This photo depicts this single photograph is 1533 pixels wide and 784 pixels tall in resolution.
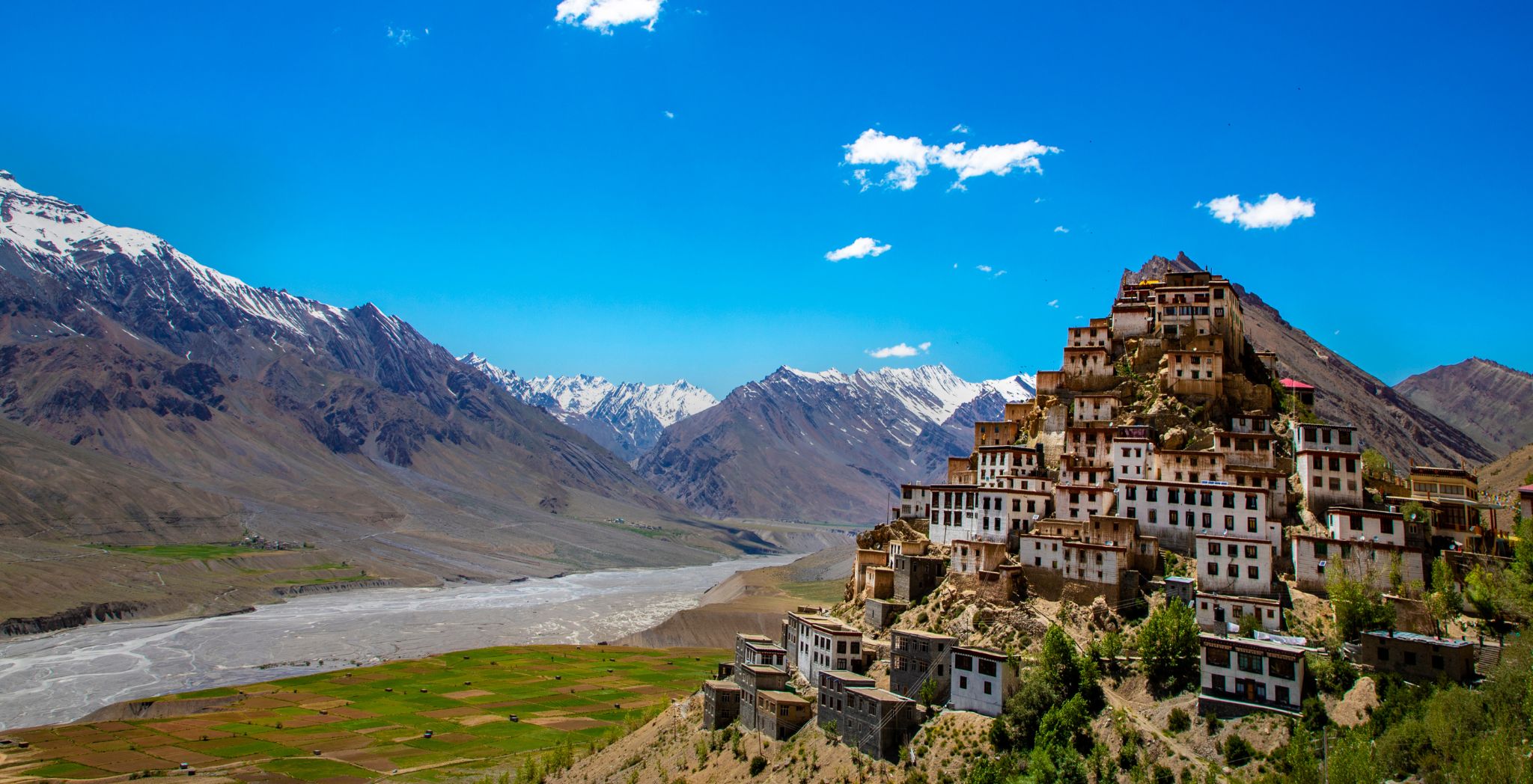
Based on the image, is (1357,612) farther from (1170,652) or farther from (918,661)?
(918,661)

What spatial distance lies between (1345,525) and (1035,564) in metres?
15.1

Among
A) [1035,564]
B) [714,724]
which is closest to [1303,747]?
[1035,564]

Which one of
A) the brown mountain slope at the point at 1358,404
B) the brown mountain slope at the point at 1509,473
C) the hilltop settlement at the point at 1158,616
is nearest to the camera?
the hilltop settlement at the point at 1158,616

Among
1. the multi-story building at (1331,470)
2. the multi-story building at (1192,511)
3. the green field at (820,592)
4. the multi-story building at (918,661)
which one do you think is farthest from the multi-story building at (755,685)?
the green field at (820,592)

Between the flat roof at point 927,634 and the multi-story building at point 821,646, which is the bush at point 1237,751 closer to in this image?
the flat roof at point 927,634

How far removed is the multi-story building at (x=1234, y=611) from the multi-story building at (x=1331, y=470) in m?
8.60

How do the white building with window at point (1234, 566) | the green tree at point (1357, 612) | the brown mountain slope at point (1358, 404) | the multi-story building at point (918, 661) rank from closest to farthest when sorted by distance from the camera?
the green tree at point (1357, 612) → the white building with window at point (1234, 566) → the multi-story building at point (918, 661) → the brown mountain slope at point (1358, 404)

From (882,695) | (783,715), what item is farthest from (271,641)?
(882,695)

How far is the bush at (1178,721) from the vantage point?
47688 millimetres

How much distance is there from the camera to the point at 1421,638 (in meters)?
45.9

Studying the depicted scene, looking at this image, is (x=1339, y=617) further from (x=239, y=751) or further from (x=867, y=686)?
(x=239, y=751)

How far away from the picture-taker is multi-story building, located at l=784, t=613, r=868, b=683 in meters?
60.6

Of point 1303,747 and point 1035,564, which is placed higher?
point 1035,564

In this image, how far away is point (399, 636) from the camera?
502 feet
